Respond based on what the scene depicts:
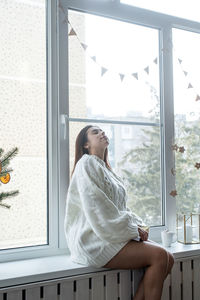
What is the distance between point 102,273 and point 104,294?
12 cm

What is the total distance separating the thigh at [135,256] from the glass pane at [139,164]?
1.52 feet

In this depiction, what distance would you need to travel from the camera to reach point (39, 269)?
5.50ft

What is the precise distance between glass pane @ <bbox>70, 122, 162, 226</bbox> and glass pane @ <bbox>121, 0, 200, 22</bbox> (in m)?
0.84

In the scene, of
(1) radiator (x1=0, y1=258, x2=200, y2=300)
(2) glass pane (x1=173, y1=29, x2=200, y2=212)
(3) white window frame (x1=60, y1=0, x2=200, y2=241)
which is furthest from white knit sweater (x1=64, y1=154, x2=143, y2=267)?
(2) glass pane (x1=173, y1=29, x2=200, y2=212)

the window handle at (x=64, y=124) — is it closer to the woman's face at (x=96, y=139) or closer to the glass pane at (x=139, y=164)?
the woman's face at (x=96, y=139)

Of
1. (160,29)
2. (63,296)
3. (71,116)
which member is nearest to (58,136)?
(71,116)

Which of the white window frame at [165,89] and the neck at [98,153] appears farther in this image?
the white window frame at [165,89]

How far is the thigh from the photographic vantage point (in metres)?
1.72

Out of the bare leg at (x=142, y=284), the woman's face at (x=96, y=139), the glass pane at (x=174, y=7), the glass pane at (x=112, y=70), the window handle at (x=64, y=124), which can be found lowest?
the bare leg at (x=142, y=284)

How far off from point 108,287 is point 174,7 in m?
1.93

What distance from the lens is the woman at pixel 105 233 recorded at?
1702mm

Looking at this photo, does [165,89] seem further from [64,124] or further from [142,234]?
[142,234]

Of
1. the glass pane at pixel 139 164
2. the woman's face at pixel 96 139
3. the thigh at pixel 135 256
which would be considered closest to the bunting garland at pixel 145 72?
the glass pane at pixel 139 164

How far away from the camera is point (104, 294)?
1.76 meters
